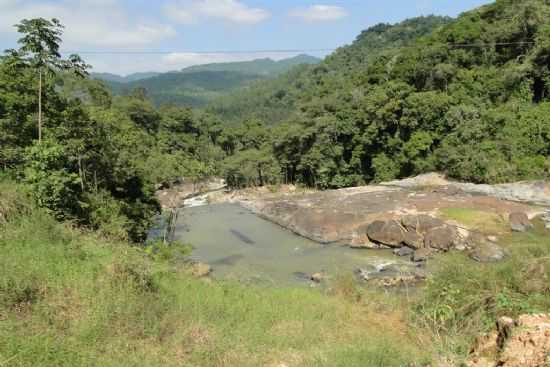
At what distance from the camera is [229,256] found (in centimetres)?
2089

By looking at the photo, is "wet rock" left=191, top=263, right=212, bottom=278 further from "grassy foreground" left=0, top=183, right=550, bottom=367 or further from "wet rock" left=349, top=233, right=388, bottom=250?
"wet rock" left=349, top=233, right=388, bottom=250

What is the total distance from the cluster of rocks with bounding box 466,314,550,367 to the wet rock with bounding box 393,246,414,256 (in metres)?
15.3

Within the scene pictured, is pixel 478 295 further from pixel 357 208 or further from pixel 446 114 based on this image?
pixel 446 114

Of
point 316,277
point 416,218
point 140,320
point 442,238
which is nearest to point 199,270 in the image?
point 316,277

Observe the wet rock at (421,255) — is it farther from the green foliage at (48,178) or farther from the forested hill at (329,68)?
the forested hill at (329,68)

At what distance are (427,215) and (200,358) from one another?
19.8m

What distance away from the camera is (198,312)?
5.50m

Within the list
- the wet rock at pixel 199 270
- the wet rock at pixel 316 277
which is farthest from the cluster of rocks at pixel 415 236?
the wet rock at pixel 199 270

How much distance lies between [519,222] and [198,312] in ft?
65.7

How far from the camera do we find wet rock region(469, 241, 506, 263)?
51.8ft

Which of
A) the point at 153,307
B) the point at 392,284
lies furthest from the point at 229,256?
the point at 153,307

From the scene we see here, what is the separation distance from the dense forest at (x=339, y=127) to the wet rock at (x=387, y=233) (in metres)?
12.3

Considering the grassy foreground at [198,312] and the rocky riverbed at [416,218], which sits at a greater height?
the grassy foreground at [198,312]

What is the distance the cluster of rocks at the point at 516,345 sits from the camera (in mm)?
3377
